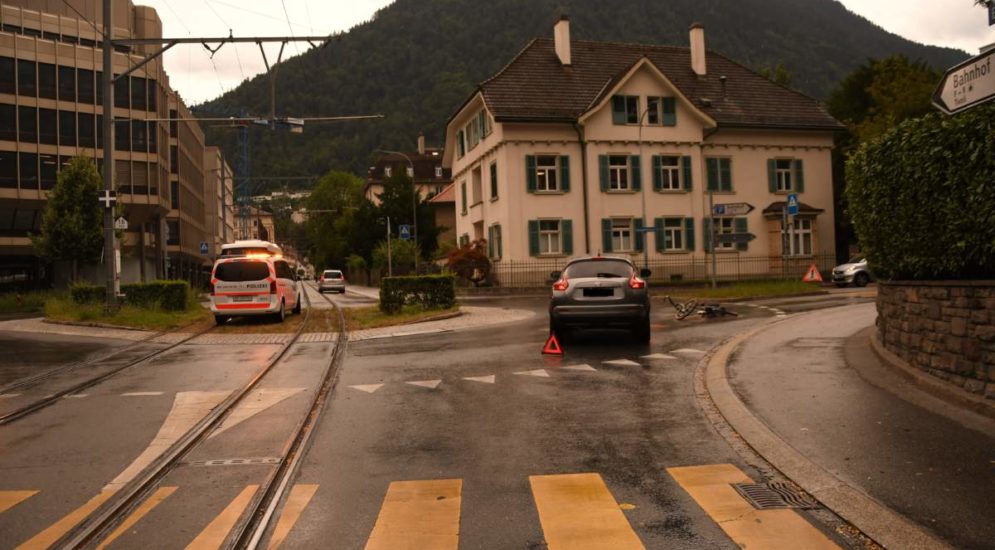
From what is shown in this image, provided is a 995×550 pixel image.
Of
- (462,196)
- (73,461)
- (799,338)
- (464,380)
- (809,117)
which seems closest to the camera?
(73,461)

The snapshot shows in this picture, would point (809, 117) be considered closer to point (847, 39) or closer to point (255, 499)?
point (255, 499)

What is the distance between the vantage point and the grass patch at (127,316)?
20766 mm

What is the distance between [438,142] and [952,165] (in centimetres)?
11623

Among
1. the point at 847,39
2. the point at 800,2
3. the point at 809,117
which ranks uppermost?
the point at 800,2

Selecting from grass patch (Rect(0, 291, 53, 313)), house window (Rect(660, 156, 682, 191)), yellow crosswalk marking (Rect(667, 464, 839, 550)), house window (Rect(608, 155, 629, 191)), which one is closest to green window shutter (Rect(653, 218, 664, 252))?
house window (Rect(660, 156, 682, 191))

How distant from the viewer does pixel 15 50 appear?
47719mm

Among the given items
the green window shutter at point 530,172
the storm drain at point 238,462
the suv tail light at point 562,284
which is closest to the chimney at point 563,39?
the green window shutter at point 530,172

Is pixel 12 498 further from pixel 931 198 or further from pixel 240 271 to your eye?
pixel 240 271

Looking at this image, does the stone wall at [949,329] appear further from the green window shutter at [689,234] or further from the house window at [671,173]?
the house window at [671,173]

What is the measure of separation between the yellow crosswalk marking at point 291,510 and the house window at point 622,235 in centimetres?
3668

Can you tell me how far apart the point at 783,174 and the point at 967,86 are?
4156cm

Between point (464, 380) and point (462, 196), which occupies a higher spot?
point (462, 196)

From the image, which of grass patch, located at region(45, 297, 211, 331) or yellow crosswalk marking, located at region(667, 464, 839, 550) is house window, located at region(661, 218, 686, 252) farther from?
yellow crosswalk marking, located at region(667, 464, 839, 550)

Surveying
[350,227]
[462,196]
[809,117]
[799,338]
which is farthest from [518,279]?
[350,227]
